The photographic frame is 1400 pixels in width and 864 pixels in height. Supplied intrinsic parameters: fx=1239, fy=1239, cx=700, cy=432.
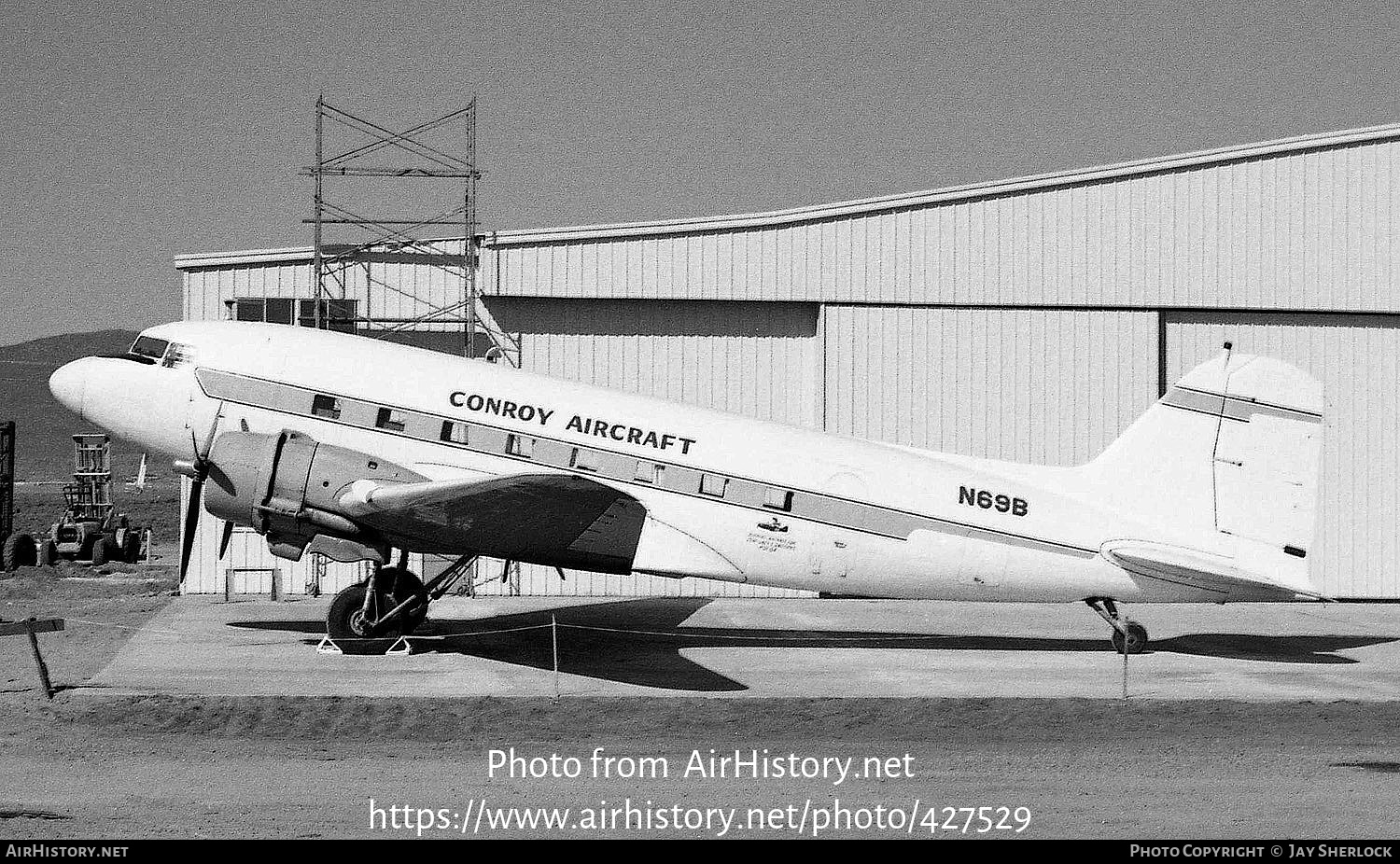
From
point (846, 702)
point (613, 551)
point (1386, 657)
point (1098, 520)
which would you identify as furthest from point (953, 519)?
point (1386, 657)


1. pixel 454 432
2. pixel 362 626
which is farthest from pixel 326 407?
pixel 362 626

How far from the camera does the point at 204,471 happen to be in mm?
17203

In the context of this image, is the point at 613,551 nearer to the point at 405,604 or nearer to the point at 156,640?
the point at 405,604

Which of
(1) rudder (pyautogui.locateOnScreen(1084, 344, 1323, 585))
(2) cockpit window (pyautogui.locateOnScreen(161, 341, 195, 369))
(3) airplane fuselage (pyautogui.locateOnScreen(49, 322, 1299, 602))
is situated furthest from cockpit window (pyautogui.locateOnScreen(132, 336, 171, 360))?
(1) rudder (pyautogui.locateOnScreen(1084, 344, 1323, 585))

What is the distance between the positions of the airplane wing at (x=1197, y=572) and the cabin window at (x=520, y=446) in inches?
324

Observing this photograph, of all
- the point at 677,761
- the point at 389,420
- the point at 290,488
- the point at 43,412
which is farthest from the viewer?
the point at 43,412

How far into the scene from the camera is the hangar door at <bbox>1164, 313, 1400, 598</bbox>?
2642cm

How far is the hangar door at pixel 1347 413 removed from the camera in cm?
2642

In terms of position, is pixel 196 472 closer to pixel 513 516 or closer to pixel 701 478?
pixel 513 516

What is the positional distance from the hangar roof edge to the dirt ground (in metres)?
13.3

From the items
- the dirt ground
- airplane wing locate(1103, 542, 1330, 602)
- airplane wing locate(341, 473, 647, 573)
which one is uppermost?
airplane wing locate(341, 473, 647, 573)

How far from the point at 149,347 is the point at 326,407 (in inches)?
117

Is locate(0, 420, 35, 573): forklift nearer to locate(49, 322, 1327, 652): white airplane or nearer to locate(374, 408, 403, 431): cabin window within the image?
locate(49, 322, 1327, 652): white airplane

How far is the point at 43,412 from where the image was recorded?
13825cm
